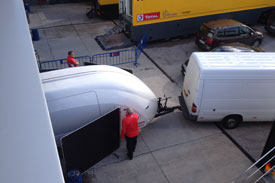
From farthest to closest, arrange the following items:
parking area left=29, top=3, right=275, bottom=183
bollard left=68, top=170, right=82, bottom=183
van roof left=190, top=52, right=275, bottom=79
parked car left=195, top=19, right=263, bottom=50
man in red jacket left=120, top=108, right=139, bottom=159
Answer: parked car left=195, top=19, right=263, bottom=50 → van roof left=190, top=52, right=275, bottom=79 → parking area left=29, top=3, right=275, bottom=183 → man in red jacket left=120, top=108, right=139, bottom=159 → bollard left=68, top=170, right=82, bottom=183

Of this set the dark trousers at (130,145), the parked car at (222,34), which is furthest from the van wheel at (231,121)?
the parked car at (222,34)

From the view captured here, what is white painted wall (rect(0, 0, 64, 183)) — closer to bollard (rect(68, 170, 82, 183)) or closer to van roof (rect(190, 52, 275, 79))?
bollard (rect(68, 170, 82, 183))

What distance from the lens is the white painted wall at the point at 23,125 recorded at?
2.15 meters

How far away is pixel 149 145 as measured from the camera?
8070 millimetres

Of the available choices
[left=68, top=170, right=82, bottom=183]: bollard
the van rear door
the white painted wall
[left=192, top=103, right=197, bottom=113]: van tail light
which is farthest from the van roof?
the white painted wall

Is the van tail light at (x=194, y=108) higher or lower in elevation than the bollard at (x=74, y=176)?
higher

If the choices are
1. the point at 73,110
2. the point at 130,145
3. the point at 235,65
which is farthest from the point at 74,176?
the point at 235,65

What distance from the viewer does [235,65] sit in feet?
25.5

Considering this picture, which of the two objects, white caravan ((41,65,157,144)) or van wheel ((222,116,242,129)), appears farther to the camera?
van wheel ((222,116,242,129))

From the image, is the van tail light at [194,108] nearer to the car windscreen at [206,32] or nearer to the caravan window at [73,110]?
the caravan window at [73,110]

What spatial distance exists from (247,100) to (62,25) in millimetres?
12541

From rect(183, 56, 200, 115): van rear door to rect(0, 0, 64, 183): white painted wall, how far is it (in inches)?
207

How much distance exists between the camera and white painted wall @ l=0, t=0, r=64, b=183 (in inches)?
84.8

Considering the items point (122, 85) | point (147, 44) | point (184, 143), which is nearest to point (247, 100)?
point (184, 143)
